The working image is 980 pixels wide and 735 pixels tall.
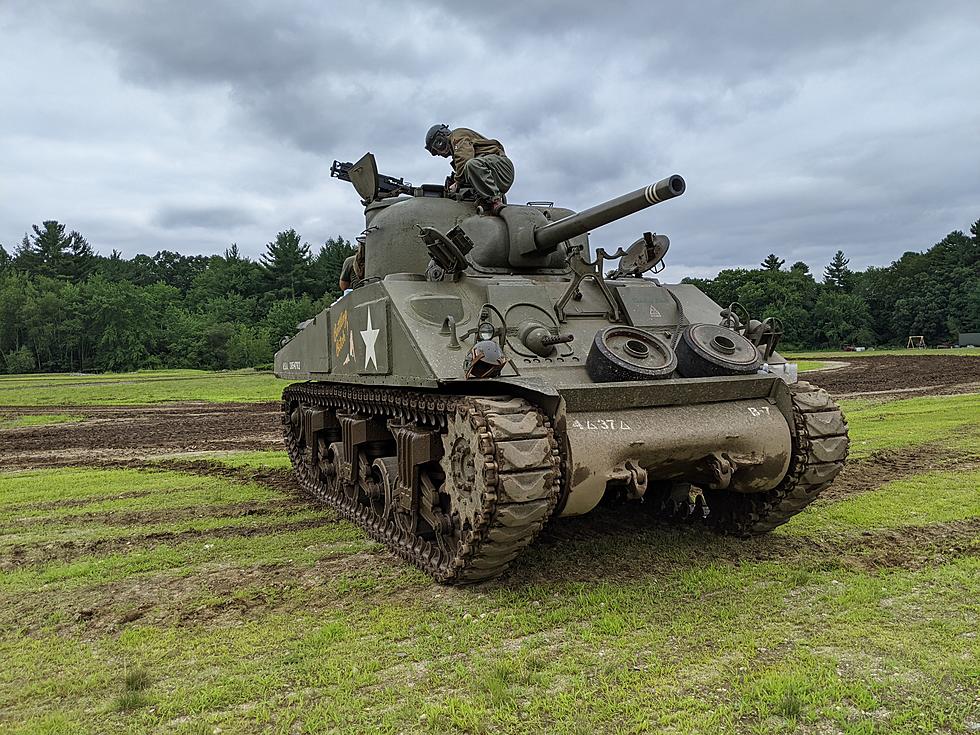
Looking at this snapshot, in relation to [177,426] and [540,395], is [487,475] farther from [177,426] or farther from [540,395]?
[177,426]

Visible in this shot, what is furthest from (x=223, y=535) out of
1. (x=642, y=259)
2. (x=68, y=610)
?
(x=642, y=259)

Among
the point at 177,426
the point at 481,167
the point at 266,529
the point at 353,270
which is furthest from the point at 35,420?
the point at 481,167

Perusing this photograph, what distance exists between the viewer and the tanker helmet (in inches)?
415

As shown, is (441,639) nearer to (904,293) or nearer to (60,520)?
(60,520)

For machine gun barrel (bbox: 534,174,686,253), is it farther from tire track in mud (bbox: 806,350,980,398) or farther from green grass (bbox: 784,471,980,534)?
tire track in mud (bbox: 806,350,980,398)

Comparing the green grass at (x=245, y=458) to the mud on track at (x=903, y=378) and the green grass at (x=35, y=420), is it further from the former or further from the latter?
the mud on track at (x=903, y=378)

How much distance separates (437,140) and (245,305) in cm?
6313

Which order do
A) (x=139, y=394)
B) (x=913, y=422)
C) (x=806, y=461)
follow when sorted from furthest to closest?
(x=139, y=394) < (x=913, y=422) < (x=806, y=461)

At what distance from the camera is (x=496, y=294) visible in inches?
293

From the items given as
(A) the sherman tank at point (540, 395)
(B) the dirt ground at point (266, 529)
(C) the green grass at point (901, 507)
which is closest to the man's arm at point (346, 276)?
(A) the sherman tank at point (540, 395)

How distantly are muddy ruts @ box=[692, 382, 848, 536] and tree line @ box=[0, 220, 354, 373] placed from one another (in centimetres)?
5448

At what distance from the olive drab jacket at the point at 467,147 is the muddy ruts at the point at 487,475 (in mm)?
3470

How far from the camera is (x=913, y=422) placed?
1515 centimetres

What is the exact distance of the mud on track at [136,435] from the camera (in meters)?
15.2
